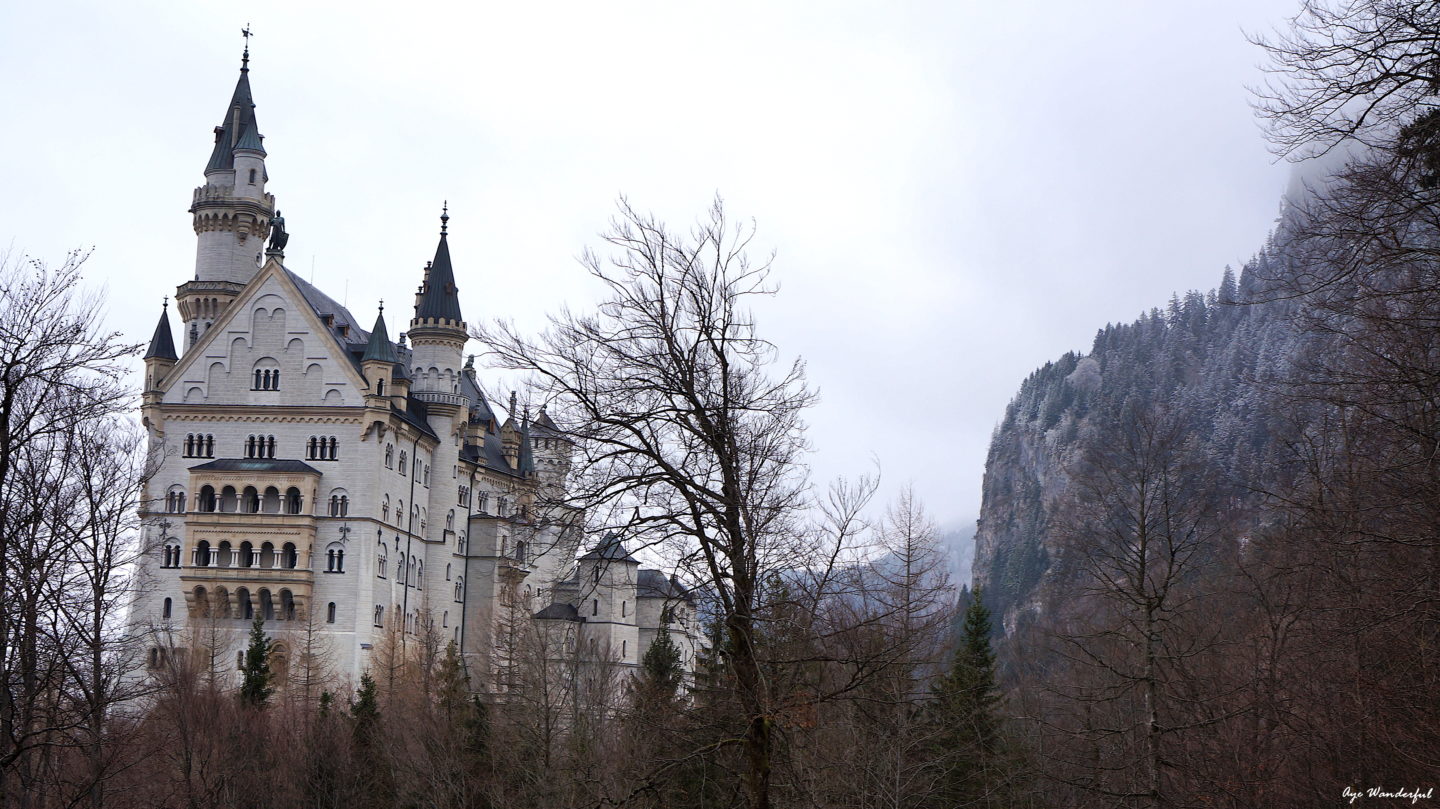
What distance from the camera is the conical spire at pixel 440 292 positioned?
101 metres

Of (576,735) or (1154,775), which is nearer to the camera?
(1154,775)

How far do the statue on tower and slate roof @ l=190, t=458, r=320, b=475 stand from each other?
14984mm

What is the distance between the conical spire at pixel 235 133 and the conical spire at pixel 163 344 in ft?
39.9

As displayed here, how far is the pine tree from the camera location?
33125mm

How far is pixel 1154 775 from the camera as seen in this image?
2361 centimetres

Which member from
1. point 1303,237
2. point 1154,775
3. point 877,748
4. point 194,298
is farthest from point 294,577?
point 1303,237

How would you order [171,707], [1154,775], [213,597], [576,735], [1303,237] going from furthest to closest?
[213,597] → [171,707] → [576,735] → [1154,775] → [1303,237]

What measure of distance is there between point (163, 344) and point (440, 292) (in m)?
19.6

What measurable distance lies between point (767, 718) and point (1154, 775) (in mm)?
9956

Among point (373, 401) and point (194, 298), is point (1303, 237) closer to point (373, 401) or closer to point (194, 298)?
point (373, 401)

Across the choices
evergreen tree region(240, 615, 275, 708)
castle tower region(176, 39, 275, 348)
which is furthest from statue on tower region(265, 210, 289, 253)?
evergreen tree region(240, 615, 275, 708)

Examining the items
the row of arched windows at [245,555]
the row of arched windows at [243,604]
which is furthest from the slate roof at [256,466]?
the row of arched windows at [243,604]

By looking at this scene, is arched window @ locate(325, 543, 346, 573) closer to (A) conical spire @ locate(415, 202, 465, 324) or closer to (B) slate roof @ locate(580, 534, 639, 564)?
(A) conical spire @ locate(415, 202, 465, 324)

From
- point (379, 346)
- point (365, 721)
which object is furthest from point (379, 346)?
point (365, 721)
